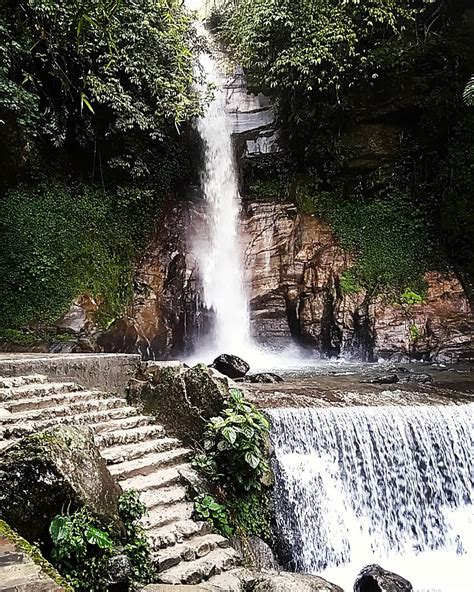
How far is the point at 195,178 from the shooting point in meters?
14.2

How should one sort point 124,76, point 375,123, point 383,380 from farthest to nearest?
point 375,123, point 124,76, point 383,380

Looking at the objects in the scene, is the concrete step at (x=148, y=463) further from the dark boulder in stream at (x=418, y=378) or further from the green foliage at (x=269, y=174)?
the green foliage at (x=269, y=174)

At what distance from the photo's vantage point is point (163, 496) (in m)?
4.43

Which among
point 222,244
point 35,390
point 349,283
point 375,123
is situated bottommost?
point 35,390

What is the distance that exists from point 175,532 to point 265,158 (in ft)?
39.2

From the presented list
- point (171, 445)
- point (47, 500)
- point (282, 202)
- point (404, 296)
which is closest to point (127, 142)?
point (282, 202)

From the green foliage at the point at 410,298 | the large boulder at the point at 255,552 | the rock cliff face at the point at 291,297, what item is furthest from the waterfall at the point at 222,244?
the large boulder at the point at 255,552

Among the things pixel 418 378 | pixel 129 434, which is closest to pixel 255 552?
pixel 129 434

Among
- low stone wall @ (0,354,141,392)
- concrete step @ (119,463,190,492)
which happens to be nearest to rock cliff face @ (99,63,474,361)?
low stone wall @ (0,354,141,392)

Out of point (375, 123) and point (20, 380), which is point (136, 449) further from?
point (375, 123)

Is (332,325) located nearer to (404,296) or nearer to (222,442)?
(404,296)

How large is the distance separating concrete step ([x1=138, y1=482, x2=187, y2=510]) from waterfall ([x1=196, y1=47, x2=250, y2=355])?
814 centimetres

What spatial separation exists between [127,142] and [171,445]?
29.0ft

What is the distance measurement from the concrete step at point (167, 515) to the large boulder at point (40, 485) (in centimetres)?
62
